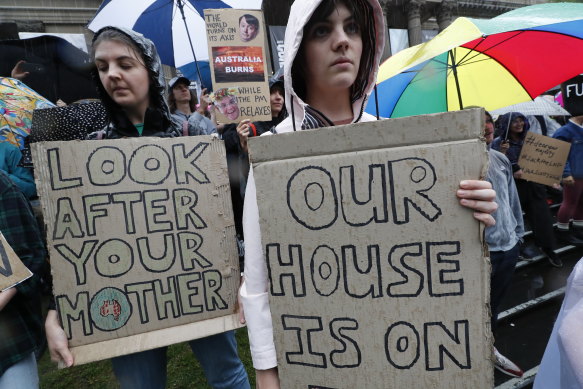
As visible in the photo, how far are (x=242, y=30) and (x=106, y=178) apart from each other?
204cm

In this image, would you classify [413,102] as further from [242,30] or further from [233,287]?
[233,287]

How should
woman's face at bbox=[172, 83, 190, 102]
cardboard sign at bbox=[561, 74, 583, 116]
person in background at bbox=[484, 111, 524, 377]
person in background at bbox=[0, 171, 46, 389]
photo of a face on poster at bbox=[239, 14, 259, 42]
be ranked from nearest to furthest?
person in background at bbox=[0, 171, 46, 389]
person in background at bbox=[484, 111, 524, 377]
photo of a face on poster at bbox=[239, 14, 259, 42]
woman's face at bbox=[172, 83, 190, 102]
cardboard sign at bbox=[561, 74, 583, 116]

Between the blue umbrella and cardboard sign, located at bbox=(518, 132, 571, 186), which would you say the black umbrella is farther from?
cardboard sign, located at bbox=(518, 132, 571, 186)

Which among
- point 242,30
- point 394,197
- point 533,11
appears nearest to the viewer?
point 394,197

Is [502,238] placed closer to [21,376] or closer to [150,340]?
[150,340]

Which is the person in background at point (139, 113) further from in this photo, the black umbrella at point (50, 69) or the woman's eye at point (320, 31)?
the black umbrella at point (50, 69)

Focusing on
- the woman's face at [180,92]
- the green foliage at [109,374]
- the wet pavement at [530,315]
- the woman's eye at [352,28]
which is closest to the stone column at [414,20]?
the wet pavement at [530,315]

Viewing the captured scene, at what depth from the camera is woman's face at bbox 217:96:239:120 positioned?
2.65m

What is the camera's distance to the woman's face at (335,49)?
0.93m

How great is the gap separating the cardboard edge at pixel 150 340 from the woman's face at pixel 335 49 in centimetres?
81

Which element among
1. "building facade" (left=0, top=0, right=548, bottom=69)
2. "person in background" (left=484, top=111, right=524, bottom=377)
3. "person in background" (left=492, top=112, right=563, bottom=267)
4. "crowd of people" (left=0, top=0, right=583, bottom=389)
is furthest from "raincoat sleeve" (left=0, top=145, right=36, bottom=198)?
"building facade" (left=0, top=0, right=548, bottom=69)

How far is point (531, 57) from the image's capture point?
2859 mm

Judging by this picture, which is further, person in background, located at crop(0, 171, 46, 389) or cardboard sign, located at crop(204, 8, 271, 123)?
cardboard sign, located at crop(204, 8, 271, 123)

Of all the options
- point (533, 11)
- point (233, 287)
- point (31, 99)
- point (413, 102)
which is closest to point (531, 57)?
point (533, 11)
